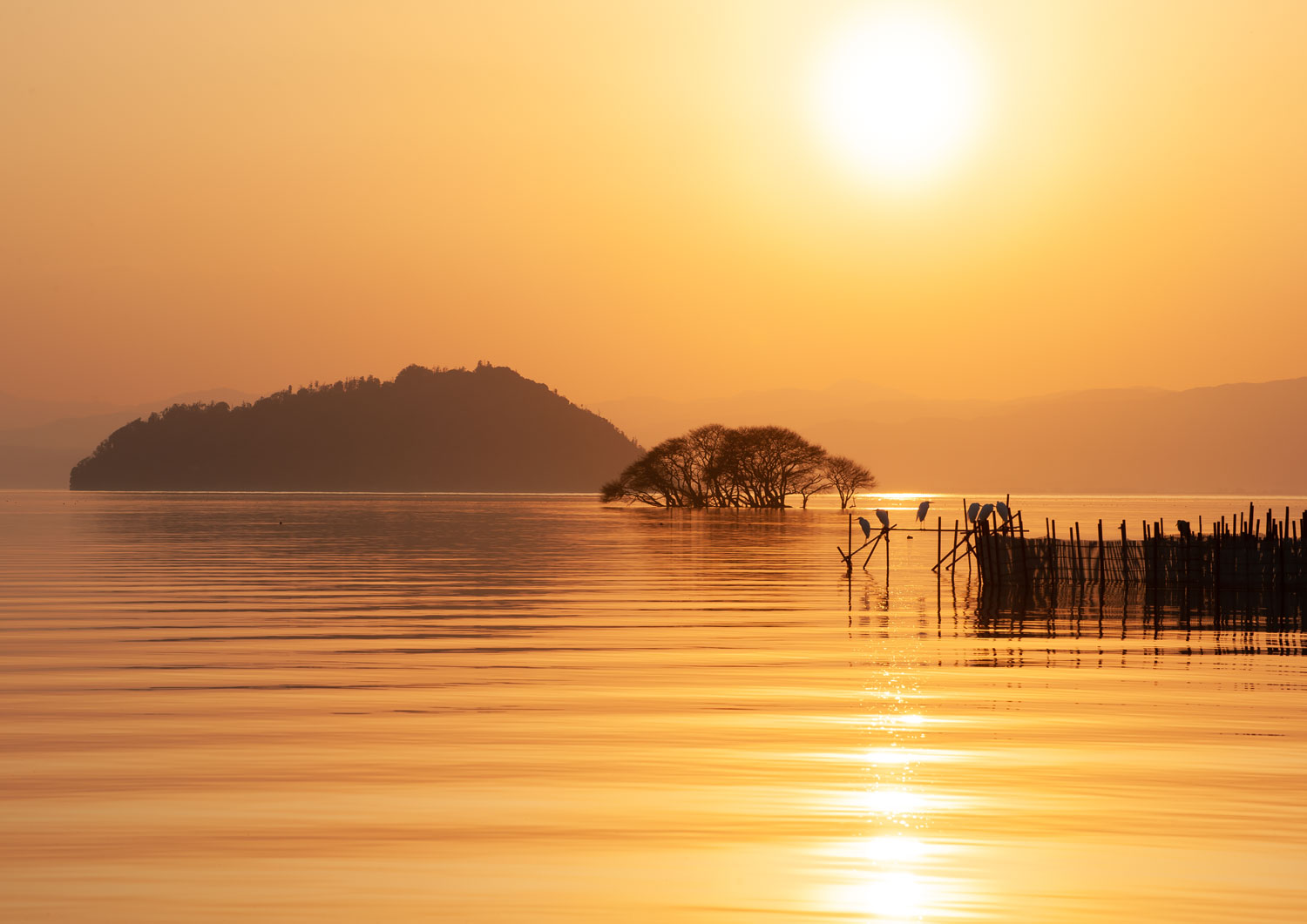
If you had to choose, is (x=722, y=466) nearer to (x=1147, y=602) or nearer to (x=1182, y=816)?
(x=1147, y=602)

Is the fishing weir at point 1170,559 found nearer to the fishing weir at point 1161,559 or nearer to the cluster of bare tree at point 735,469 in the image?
the fishing weir at point 1161,559

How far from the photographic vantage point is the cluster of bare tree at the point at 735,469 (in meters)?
163

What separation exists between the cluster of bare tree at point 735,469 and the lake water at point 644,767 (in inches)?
5157

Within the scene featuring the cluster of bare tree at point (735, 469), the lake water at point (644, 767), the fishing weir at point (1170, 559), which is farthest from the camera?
the cluster of bare tree at point (735, 469)

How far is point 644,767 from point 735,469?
149m

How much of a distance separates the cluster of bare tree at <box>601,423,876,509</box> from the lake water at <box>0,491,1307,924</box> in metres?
131

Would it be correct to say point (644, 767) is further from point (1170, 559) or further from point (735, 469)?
point (735, 469)

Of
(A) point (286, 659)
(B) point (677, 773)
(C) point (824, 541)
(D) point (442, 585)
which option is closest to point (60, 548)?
(D) point (442, 585)

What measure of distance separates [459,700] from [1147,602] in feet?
79.8

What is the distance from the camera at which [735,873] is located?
32.8ft

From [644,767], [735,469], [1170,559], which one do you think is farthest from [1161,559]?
[735,469]

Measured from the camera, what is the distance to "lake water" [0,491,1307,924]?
9617 millimetres

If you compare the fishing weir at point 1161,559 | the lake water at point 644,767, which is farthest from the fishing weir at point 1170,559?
the lake water at point 644,767

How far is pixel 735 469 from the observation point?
16300 centimetres
